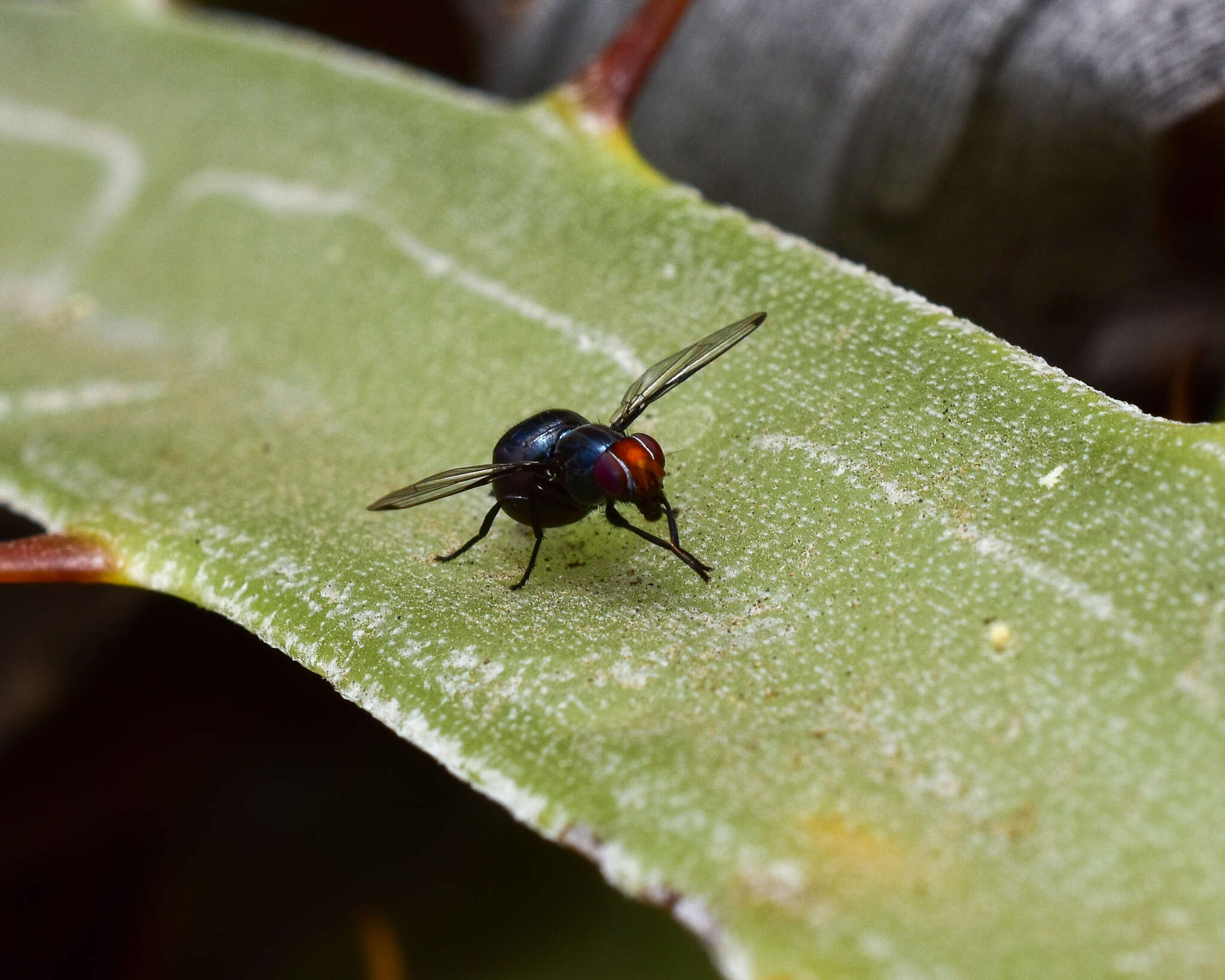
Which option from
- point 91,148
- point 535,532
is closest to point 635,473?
point 535,532

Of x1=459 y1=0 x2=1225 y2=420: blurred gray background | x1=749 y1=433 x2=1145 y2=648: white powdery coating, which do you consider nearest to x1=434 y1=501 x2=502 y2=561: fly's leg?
x1=749 y1=433 x2=1145 y2=648: white powdery coating

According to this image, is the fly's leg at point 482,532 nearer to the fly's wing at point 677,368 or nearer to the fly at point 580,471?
the fly at point 580,471

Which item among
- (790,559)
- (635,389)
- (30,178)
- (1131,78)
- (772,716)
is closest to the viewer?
(772,716)

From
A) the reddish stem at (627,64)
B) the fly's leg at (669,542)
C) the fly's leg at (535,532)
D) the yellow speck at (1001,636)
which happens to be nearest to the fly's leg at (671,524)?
the fly's leg at (669,542)

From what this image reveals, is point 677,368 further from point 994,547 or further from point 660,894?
point 660,894

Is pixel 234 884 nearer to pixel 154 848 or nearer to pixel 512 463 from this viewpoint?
pixel 154 848

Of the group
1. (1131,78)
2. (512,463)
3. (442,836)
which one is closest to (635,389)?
(512,463)

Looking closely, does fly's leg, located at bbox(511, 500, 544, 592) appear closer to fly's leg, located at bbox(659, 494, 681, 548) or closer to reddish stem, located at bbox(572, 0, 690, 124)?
fly's leg, located at bbox(659, 494, 681, 548)
